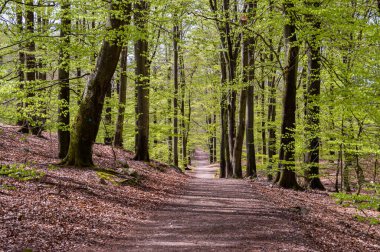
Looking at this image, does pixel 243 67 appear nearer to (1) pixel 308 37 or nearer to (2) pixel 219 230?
(1) pixel 308 37

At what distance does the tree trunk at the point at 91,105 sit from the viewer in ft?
37.5

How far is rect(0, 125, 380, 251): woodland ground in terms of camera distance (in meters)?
6.18

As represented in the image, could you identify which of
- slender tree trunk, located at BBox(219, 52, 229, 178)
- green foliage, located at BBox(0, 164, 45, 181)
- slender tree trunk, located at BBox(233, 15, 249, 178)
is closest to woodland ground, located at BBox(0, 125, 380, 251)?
green foliage, located at BBox(0, 164, 45, 181)

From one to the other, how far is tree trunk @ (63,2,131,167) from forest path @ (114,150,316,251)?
3686 millimetres

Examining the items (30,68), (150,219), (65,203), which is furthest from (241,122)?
(65,203)

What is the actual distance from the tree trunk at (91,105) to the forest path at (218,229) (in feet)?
12.1

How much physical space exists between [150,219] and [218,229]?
2.03 m

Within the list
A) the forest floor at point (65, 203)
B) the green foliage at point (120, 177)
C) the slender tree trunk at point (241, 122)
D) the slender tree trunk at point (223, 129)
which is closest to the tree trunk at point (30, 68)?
the forest floor at point (65, 203)

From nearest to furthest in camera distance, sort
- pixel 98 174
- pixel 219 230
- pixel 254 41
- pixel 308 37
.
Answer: pixel 219 230, pixel 308 37, pixel 98 174, pixel 254 41

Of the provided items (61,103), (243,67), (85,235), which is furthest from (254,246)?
(243,67)

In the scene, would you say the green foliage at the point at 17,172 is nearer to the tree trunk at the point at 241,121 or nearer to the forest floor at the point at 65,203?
the forest floor at the point at 65,203

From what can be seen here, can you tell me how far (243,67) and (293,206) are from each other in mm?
9645

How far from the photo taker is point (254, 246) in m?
6.14

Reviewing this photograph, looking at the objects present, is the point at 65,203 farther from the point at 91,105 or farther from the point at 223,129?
the point at 223,129
